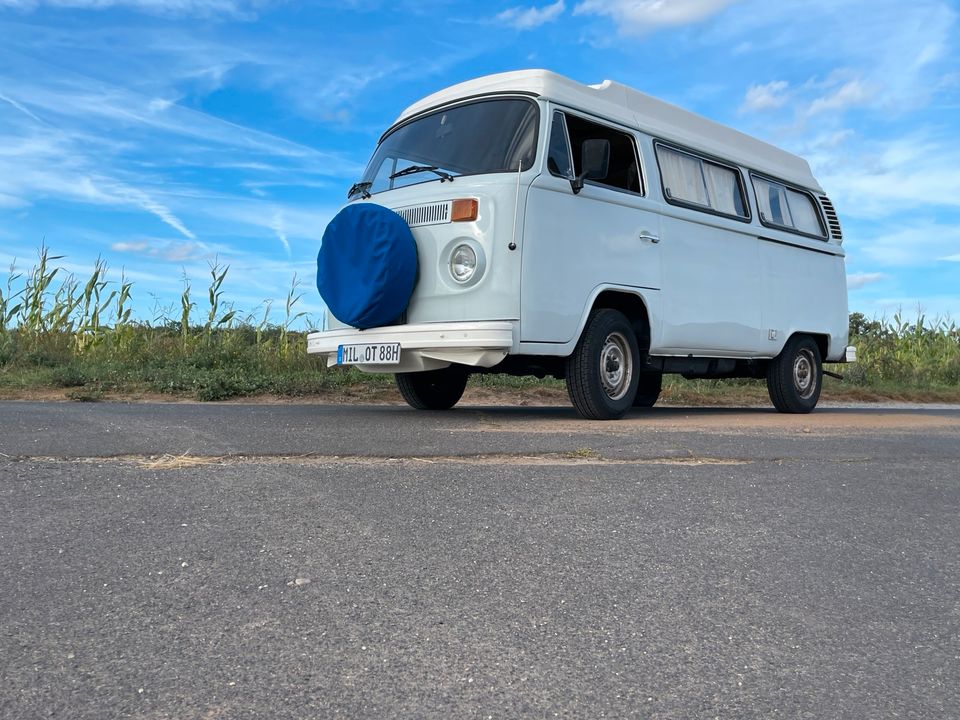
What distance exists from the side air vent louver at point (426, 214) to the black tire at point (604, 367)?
1309 mm

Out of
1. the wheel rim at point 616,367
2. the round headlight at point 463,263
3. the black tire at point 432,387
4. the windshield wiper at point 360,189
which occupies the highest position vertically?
the windshield wiper at point 360,189

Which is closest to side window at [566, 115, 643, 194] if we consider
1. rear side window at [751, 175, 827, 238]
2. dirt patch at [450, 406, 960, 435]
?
dirt patch at [450, 406, 960, 435]

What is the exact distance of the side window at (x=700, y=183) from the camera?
731 cm

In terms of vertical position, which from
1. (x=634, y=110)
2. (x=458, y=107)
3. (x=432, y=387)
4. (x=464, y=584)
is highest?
(x=634, y=110)

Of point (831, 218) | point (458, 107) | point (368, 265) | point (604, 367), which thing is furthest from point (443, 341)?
point (831, 218)

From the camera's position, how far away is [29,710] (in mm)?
1756

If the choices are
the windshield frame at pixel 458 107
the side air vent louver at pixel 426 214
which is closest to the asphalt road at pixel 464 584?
the side air vent louver at pixel 426 214

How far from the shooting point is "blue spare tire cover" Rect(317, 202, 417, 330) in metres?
6.12

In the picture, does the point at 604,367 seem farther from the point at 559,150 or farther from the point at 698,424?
the point at 559,150

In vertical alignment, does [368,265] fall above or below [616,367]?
above

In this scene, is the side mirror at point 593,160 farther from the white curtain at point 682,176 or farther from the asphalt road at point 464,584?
the asphalt road at point 464,584

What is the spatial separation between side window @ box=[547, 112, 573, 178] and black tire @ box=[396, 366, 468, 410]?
6.92 feet

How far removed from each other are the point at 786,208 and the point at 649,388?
2.30 meters

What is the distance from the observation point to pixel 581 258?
6.26 m
